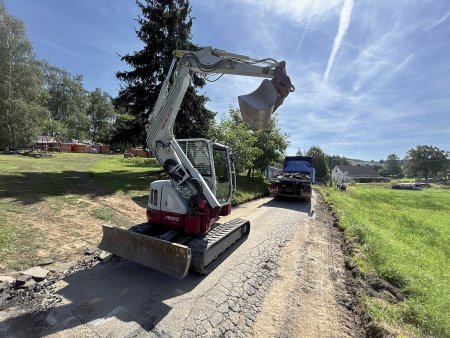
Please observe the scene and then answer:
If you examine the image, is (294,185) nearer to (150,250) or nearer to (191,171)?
(191,171)

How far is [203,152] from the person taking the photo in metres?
6.27

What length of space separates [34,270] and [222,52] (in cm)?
561

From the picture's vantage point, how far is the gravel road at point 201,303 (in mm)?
3588

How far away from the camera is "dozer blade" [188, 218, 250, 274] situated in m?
4.97

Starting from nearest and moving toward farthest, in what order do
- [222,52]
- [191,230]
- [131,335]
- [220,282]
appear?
[131,335] < [220,282] < [191,230] < [222,52]

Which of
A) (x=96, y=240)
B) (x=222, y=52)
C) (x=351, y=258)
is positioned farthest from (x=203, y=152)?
(x=351, y=258)

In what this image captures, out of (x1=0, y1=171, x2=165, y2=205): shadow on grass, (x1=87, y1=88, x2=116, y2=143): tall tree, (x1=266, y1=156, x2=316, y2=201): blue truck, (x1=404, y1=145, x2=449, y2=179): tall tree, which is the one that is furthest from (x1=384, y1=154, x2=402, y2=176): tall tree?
(x1=0, y1=171, x2=165, y2=205): shadow on grass

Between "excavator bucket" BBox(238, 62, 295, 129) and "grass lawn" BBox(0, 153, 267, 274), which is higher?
"excavator bucket" BBox(238, 62, 295, 129)

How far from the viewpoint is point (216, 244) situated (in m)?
5.57

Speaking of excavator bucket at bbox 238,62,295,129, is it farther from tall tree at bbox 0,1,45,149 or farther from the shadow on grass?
tall tree at bbox 0,1,45,149

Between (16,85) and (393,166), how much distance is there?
561ft

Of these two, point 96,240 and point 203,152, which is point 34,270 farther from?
point 203,152

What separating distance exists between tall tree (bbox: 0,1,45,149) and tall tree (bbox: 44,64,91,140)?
28.9m

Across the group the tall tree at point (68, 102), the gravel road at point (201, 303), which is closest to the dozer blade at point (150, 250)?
the gravel road at point (201, 303)
